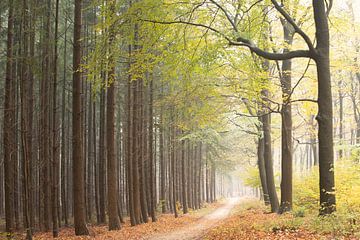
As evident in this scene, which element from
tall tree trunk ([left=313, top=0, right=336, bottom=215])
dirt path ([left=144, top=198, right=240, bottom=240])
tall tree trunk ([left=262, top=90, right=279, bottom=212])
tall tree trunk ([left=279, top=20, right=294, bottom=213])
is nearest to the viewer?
tall tree trunk ([left=313, top=0, right=336, bottom=215])

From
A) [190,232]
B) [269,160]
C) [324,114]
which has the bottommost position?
[190,232]

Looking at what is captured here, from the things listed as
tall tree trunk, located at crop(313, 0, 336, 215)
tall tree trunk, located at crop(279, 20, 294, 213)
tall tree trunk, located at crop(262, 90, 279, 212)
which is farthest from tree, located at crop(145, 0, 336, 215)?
tall tree trunk, located at crop(262, 90, 279, 212)

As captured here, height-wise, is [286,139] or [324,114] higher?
[324,114]

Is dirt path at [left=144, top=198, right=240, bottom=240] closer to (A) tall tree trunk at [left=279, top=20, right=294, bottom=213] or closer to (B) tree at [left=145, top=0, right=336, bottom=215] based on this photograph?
(A) tall tree trunk at [left=279, top=20, right=294, bottom=213]

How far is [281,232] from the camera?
10047mm

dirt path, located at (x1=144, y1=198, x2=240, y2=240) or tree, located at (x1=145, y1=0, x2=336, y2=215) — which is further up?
tree, located at (x1=145, y1=0, x2=336, y2=215)

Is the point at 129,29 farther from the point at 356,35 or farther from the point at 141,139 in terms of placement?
the point at 356,35

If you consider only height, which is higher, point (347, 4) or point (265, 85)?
point (347, 4)

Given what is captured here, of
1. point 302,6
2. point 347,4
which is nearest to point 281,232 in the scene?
point 302,6

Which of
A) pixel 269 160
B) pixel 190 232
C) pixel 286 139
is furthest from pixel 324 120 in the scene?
pixel 269 160

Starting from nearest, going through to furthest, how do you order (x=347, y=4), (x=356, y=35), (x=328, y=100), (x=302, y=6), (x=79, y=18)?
(x=328, y=100) → (x=302, y=6) → (x=79, y=18) → (x=356, y=35) → (x=347, y=4)

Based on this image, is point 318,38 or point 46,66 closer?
point 318,38

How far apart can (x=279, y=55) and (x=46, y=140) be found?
38.3 feet

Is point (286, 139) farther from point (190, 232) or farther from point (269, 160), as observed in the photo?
point (190, 232)
